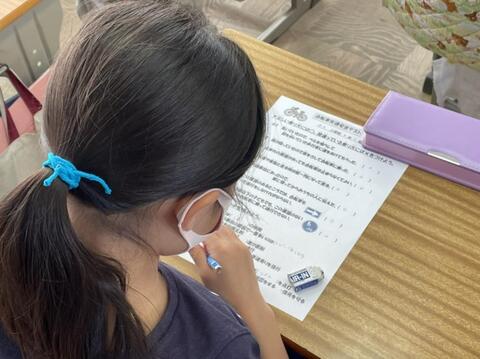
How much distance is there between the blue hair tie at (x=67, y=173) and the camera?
0.55 meters

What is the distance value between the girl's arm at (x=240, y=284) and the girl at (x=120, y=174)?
138 mm

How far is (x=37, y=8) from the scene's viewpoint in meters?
1.46

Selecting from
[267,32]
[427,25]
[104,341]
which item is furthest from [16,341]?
[267,32]

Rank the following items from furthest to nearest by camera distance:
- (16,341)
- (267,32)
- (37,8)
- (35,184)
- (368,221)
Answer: (267,32)
(37,8)
(368,221)
(16,341)
(35,184)

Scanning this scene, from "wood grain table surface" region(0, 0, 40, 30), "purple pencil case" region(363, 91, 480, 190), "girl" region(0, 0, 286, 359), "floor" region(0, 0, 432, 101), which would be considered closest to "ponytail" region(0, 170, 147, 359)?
"girl" region(0, 0, 286, 359)

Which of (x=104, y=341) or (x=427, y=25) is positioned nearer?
(x=104, y=341)

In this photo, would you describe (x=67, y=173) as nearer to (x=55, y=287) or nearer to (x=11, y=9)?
(x=55, y=287)

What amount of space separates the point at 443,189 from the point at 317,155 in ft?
0.69

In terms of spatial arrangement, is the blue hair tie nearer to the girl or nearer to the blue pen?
the girl

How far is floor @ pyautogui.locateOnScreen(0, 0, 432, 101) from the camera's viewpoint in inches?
86.8

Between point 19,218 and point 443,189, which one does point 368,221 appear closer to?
point 443,189

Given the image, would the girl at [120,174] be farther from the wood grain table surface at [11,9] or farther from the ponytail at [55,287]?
the wood grain table surface at [11,9]

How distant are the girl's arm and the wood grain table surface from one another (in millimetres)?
715

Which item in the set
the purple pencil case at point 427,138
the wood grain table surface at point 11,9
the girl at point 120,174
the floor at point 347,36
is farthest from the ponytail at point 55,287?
the floor at point 347,36
